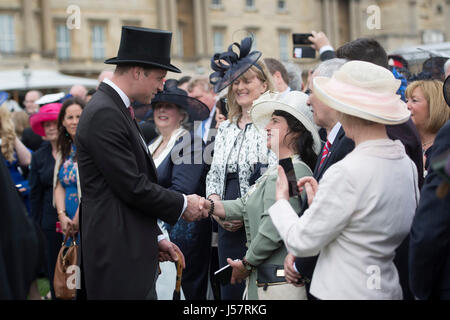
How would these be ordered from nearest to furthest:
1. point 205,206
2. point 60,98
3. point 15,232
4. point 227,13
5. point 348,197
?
point 15,232
point 348,197
point 205,206
point 60,98
point 227,13

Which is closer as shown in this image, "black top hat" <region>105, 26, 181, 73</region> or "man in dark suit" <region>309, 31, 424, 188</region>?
"man in dark suit" <region>309, 31, 424, 188</region>

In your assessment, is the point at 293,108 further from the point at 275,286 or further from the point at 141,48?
the point at 275,286

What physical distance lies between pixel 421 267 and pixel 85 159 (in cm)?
207

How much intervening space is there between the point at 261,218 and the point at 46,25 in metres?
36.3

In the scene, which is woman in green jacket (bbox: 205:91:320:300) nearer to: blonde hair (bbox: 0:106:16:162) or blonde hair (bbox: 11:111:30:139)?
blonde hair (bbox: 0:106:16:162)

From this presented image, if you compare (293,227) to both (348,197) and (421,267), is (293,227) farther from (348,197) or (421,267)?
(421,267)

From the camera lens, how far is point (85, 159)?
3.83 metres

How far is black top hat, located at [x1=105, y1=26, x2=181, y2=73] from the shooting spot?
4.03 m

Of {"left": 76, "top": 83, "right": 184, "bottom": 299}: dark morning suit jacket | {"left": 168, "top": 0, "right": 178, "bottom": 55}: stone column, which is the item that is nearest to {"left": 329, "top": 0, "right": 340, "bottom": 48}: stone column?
{"left": 168, "top": 0, "right": 178, "bottom": 55}: stone column

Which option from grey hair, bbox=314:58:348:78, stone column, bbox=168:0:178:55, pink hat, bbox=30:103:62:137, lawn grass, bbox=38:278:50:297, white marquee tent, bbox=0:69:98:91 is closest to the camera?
grey hair, bbox=314:58:348:78

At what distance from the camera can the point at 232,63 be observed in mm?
5582

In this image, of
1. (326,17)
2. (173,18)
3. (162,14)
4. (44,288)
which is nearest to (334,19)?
(326,17)

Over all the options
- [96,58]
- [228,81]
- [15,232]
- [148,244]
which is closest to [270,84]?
[228,81]

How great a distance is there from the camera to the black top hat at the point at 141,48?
403 cm
